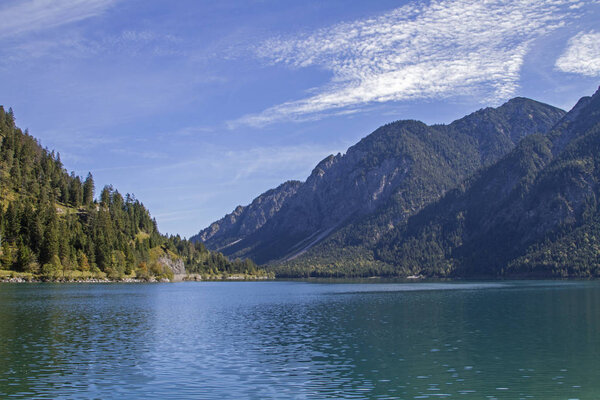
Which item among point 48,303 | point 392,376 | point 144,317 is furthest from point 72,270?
point 392,376

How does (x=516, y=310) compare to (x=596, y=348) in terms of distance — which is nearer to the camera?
(x=596, y=348)

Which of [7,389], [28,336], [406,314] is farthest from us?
[406,314]

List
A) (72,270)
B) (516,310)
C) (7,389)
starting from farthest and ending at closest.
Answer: (72,270)
(516,310)
(7,389)

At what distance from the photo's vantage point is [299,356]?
1730 inches

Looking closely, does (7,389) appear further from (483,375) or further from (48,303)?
(48,303)

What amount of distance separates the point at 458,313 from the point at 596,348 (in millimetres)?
34451

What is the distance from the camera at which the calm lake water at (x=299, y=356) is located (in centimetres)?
3231

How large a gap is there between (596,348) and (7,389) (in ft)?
153

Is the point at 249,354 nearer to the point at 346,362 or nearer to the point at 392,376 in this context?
the point at 346,362

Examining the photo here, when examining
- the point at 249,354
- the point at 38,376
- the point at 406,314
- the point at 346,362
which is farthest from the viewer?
the point at 406,314

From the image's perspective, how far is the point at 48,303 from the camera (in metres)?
Answer: 89.5

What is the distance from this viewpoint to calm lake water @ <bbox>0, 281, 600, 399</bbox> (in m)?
32.3

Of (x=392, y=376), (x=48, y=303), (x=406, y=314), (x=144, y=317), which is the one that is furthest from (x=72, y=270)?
(x=392, y=376)

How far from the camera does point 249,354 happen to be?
4500 centimetres
